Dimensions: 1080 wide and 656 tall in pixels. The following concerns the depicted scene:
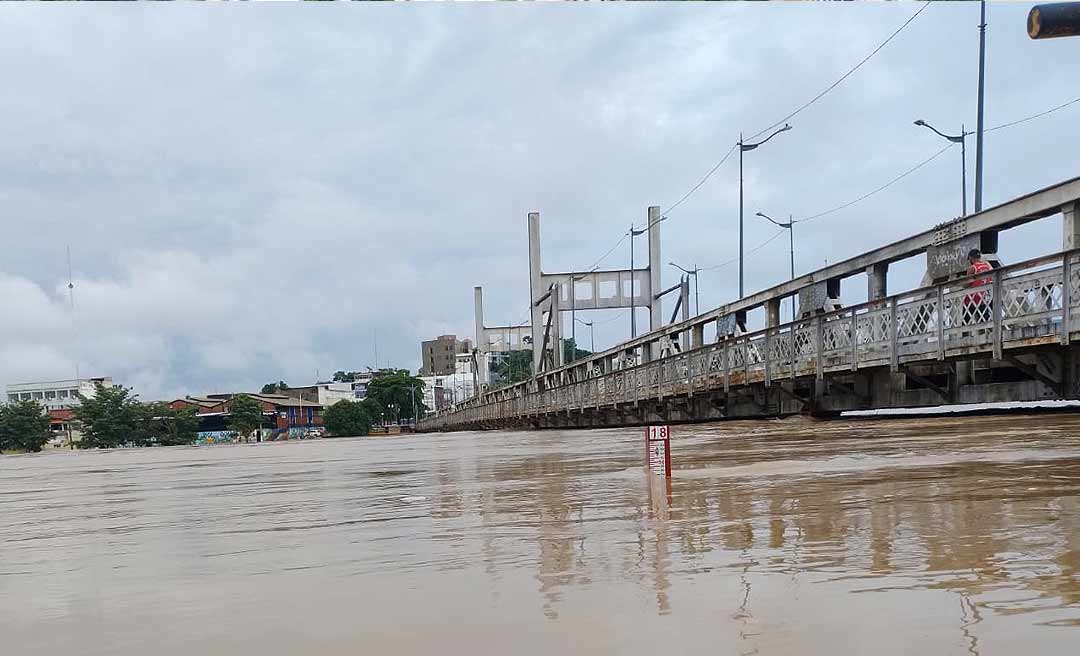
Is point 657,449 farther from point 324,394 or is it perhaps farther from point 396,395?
point 324,394

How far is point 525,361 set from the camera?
18112cm

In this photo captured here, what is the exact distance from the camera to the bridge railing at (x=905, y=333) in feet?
45.0

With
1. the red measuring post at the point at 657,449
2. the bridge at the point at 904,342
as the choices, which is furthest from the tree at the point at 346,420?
the red measuring post at the point at 657,449

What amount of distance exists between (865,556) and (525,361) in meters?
176

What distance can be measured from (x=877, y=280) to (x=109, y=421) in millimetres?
72433

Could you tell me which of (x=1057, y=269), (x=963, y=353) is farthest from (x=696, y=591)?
(x=963, y=353)

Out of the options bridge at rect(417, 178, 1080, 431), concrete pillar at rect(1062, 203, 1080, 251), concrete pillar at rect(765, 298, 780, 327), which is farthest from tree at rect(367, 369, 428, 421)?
concrete pillar at rect(1062, 203, 1080, 251)

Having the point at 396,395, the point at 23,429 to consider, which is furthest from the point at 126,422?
the point at 396,395

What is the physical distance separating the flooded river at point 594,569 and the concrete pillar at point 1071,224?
299 inches

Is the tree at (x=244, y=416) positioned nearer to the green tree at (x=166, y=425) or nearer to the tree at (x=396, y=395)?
the green tree at (x=166, y=425)

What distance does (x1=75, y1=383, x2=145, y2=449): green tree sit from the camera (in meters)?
79.6

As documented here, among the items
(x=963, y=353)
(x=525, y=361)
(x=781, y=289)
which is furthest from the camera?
(x=525, y=361)

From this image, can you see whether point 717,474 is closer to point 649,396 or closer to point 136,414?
point 649,396

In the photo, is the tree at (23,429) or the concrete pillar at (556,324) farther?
the tree at (23,429)
